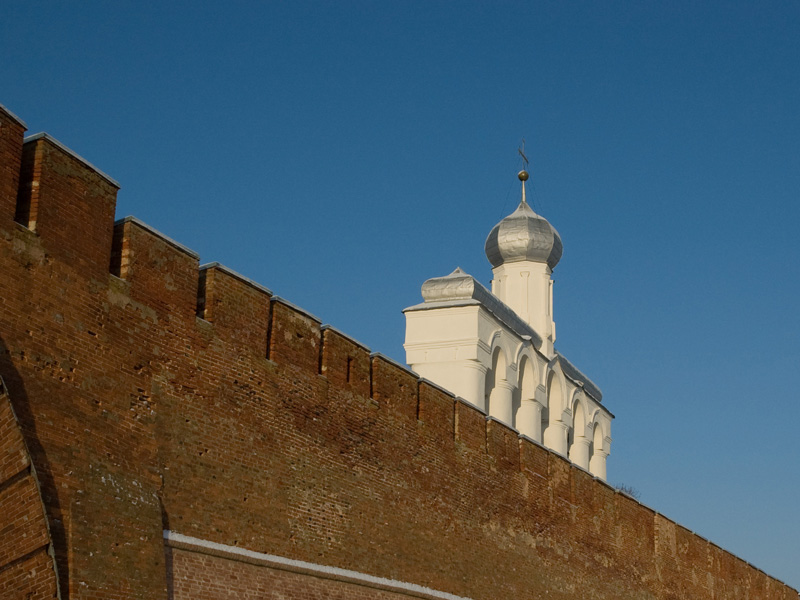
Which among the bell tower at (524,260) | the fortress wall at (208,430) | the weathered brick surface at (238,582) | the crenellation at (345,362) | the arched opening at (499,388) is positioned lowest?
the weathered brick surface at (238,582)

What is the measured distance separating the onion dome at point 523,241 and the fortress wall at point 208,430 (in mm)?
11960

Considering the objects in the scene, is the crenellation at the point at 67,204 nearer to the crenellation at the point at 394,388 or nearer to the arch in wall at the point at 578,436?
the crenellation at the point at 394,388

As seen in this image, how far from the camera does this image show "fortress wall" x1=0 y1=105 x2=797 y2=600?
366 inches

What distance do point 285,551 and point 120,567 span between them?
7.92ft

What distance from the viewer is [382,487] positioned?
13.4 meters

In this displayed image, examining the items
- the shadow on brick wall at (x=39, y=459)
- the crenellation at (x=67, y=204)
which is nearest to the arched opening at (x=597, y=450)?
the crenellation at (x=67, y=204)

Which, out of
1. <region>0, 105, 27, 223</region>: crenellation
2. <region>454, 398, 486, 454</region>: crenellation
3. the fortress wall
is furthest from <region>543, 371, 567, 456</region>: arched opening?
<region>0, 105, 27, 223</region>: crenellation

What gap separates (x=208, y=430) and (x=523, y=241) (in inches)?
698

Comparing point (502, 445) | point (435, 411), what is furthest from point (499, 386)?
point (435, 411)

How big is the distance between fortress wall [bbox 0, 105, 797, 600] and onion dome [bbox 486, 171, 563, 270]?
11960 mm

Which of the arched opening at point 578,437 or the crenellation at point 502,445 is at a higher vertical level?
the arched opening at point 578,437

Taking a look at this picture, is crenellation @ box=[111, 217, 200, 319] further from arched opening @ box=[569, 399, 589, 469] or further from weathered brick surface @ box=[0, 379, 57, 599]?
arched opening @ box=[569, 399, 589, 469]

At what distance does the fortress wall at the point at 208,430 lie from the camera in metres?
9.30

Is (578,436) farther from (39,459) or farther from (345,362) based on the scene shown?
(39,459)
